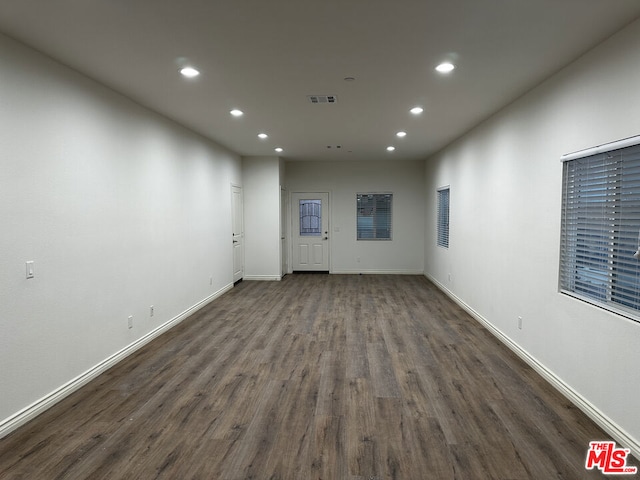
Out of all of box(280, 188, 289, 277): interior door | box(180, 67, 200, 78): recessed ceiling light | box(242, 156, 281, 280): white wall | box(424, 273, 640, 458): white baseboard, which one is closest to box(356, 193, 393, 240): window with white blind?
box(280, 188, 289, 277): interior door

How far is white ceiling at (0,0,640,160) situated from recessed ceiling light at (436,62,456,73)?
0.05 m

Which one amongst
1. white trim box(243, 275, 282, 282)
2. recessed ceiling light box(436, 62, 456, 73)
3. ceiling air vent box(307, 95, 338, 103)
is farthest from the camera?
white trim box(243, 275, 282, 282)

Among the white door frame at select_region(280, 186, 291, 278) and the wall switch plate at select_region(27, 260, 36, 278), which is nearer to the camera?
the wall switch plate at select_region(27, 260, 36, 278)

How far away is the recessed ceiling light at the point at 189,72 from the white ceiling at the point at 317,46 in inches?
2.6

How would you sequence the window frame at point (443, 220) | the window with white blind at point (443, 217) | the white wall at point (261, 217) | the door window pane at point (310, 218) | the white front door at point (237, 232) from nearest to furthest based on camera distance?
1. the window frame at point (443, 220)
2. the window with white blind at point (443, 217)
3. the white front door at point (237, 232)
4. the white wall at point (261, 217)
5. the door window pane at point (310, 218)

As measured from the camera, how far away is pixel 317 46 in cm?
281

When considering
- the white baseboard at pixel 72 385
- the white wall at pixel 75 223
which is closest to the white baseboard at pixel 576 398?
the white baseboard at pixel 72 385

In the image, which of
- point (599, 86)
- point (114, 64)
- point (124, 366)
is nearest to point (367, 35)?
point (599, 86)

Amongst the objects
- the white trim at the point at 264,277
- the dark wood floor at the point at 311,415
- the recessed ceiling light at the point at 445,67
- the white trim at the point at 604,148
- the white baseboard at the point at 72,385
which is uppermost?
the recessed ceiling light at the point at 445,67

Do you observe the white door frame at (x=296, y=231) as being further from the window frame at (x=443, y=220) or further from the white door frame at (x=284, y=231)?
the window frame at (x=443, y=220)

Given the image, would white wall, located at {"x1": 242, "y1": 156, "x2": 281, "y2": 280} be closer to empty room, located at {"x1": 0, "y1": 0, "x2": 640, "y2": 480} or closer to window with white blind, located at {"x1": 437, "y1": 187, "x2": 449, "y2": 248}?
empty room, located at {"x1": 0, "y1": 0, "x2": 640, "y2": 480}

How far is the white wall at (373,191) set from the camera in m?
9.23

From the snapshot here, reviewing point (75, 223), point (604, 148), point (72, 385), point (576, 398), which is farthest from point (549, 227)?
point (72, 385)

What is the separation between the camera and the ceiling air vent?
4.03 meters
